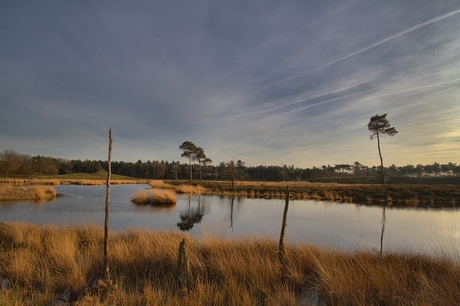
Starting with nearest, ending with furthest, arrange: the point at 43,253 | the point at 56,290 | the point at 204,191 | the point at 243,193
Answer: the point at 56,290
the point at 43,253
the point at 243,193
the point at 204,191

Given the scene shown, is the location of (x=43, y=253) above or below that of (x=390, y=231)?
above

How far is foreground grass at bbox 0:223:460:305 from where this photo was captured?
12.3 feet

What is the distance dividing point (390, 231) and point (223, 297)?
11.7 metres

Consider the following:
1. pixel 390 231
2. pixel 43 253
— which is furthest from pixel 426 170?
pixel 43 253

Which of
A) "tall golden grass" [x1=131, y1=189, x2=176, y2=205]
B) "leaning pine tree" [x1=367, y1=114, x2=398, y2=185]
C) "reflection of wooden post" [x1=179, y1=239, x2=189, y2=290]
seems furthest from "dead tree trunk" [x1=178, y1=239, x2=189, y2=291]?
"leaning pine tree" [x1=367, y1=114, x2=398, y2=185]

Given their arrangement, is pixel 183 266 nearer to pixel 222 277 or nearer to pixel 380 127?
pixel 222 277

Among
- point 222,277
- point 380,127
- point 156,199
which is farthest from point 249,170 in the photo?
point 222,277

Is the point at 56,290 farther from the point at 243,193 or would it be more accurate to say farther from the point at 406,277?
the point at 243,193

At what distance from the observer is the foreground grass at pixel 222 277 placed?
12.3 feet

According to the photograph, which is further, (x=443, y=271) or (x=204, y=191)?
(x=204, y=191)

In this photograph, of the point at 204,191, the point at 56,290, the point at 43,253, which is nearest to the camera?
the point at 56,290

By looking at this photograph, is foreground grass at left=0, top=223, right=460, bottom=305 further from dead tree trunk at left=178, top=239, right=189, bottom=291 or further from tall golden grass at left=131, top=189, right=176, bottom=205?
tall golden grass at left=131, top=189, right=176, bottom=205

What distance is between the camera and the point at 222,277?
4.95 m

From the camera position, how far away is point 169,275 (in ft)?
16.8
